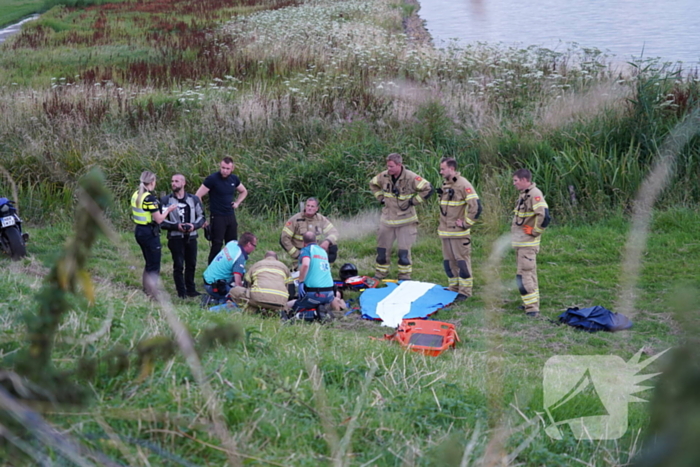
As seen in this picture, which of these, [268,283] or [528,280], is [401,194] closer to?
[528,280]

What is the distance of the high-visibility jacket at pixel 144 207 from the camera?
9.05 meters

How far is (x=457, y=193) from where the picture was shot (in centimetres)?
1002

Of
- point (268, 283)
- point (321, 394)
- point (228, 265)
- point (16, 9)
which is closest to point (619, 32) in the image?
point (228, 265)

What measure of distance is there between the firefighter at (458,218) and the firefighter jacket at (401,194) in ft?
1.80

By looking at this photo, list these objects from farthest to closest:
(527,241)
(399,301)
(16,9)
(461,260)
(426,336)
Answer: (16,9), (461,260), (399,301), (527,241), (426,336)

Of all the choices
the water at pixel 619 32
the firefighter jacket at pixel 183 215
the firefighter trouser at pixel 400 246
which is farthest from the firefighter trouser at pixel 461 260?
the water at pixel 619 32

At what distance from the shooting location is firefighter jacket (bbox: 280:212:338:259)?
10352 millimetres

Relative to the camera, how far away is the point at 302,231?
1035 centimetres

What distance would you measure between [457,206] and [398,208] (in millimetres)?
1092

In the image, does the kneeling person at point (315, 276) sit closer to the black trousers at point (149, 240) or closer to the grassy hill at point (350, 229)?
the grassy hill at point (350, 229)

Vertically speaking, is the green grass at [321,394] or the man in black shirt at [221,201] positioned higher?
the green grass at [321,394]

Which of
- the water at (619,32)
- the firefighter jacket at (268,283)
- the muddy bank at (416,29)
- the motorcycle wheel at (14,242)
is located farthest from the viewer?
the muddy bank at (416,29)

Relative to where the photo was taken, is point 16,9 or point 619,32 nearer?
point 619,32

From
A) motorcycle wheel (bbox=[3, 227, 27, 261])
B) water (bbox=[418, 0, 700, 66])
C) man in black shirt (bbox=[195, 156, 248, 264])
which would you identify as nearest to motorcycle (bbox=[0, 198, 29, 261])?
motorcycle wheel (bbox=[3, 227, 27, 261])
